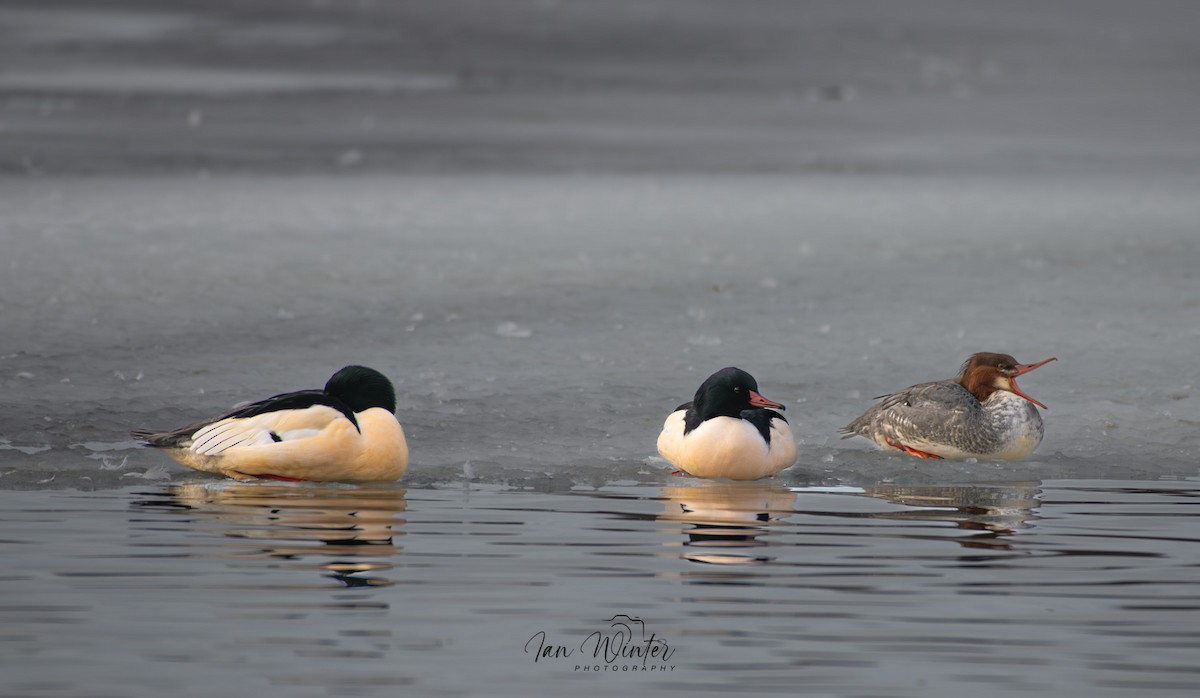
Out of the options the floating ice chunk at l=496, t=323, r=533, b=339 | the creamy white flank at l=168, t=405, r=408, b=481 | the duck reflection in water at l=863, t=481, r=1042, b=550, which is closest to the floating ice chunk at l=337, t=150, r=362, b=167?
the floating ice chunk at l=496, t=323, r=533, b=339

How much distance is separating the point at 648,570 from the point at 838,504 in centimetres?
163

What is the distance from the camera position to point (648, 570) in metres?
5.23

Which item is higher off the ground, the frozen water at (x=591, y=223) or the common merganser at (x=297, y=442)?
the frozen water at (x=591, y=223)

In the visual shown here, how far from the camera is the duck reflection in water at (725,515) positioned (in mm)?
5527

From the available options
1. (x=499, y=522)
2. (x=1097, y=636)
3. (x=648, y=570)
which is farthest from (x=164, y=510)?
(x=1097, y=636)

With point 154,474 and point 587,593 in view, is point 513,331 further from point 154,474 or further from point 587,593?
point 587,593

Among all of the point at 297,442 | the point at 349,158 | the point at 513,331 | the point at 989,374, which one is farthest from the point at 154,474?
the point at 349,158

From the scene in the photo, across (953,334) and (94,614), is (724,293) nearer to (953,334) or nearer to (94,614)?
(953,334)

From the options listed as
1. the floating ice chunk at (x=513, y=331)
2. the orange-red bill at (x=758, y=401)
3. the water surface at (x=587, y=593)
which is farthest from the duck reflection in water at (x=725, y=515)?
the floating ice chunk at (x=513, y=331)
